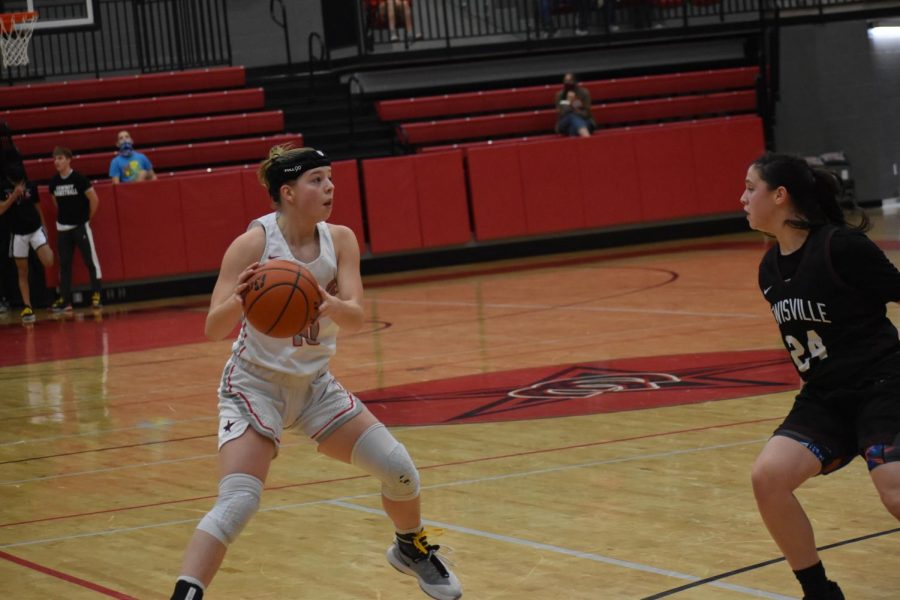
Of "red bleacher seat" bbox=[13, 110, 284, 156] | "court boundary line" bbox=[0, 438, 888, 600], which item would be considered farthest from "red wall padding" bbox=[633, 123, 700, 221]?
"court boundary line" bbox=[0, 438, 888, 600]

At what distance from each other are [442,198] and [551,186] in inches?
67.0

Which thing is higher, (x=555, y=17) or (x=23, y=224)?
(x=555, y=17)

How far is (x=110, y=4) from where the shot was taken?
2480 cm

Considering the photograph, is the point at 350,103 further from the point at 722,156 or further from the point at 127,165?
the point at 722,156

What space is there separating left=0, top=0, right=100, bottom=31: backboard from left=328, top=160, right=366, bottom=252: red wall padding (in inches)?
200

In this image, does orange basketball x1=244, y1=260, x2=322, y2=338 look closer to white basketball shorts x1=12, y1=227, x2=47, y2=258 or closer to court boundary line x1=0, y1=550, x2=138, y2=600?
court boundary line x1=0, y1=550, x2=138, y2=600

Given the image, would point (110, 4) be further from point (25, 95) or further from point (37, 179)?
point (37, 179)

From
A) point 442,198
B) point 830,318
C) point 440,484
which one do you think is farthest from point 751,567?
point 442,198

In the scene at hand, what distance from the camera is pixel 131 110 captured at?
67.9 ft

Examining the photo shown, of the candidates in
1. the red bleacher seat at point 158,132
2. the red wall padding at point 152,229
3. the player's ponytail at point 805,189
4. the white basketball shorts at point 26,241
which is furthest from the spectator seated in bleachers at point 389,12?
the player's ponytail at point 805,189

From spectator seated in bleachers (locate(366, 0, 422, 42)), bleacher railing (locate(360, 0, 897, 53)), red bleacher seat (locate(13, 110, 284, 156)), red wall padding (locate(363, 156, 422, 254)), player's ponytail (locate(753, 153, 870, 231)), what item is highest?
spectator seated in bleachers (locate(366, 0, 422, 42))

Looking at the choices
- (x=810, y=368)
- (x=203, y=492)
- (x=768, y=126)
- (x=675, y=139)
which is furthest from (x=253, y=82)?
(x=810, y=368)

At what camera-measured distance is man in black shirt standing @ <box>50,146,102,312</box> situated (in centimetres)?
1681

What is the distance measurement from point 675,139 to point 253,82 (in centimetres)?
722
